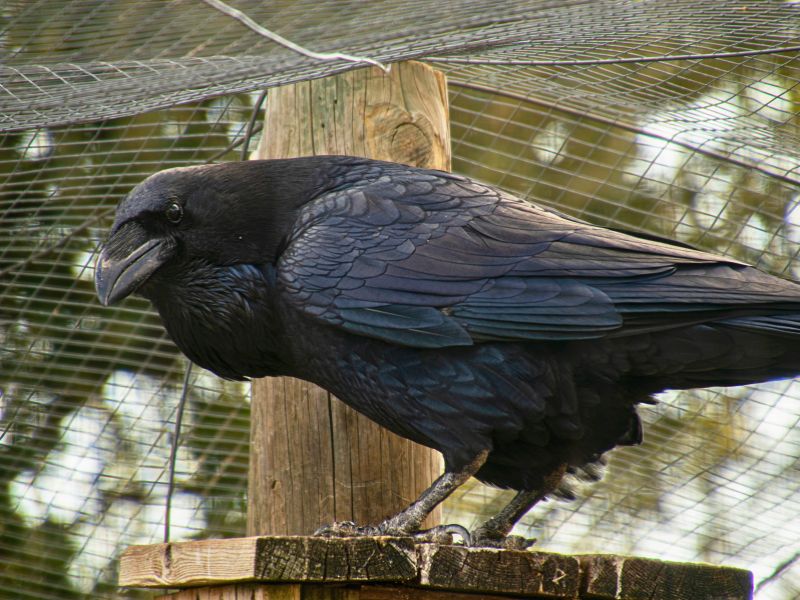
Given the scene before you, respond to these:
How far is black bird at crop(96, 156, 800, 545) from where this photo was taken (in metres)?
2.47

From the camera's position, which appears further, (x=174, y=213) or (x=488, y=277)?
(x=174, y=213)

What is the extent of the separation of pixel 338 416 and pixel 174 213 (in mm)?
819

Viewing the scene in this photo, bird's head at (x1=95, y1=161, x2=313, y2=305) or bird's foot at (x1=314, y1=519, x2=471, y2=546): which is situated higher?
bird's head at (x1=95, y1=161, x2=313, y2=305)

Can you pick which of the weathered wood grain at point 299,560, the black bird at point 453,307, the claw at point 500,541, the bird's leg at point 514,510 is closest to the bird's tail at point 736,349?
the black bird at point 453,307

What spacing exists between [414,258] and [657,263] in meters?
0.61

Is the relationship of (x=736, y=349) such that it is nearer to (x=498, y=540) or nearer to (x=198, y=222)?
(x=498, y=540)

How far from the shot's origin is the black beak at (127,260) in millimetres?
2586

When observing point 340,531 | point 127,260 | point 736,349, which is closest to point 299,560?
point 340,531

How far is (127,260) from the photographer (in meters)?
2.63

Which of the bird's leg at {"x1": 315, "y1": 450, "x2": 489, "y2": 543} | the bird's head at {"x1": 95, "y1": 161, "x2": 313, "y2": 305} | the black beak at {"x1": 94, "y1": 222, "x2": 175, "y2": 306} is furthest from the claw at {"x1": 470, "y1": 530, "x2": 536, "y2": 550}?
the black beak at {"x1": 94, "y1": 222, "x2": 175, "y2": 306}

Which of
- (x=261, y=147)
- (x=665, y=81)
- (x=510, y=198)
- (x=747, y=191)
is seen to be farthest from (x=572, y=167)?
(x=510, y=198)

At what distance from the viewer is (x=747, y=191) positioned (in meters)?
4.16

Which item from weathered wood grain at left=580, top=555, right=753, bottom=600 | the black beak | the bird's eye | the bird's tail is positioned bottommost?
weathered wood grain at left=580, top=555, right=753, bottom=600

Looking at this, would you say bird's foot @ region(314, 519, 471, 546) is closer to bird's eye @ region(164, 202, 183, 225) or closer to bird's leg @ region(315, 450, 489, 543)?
bird's leg @ region(315, 450, 489, 543)
